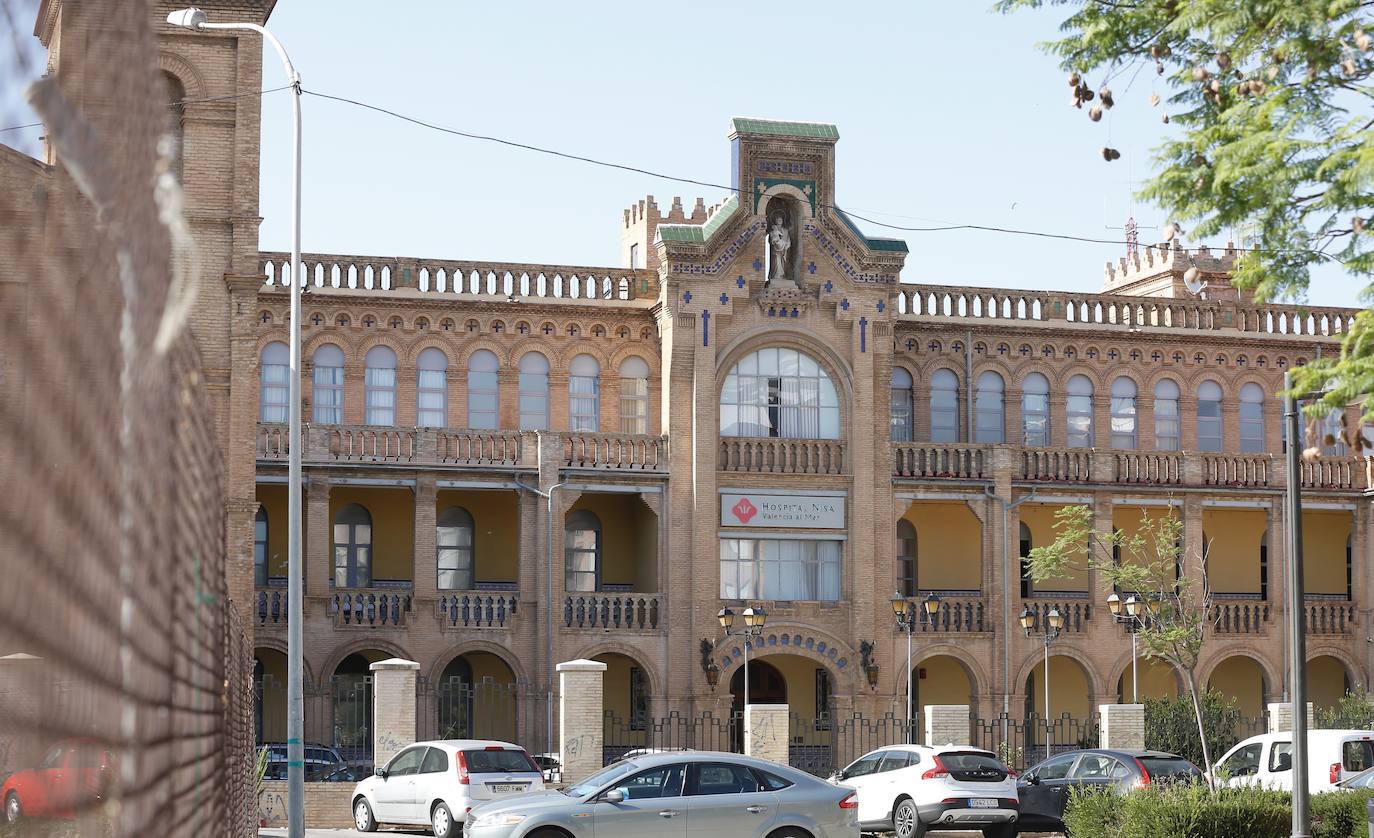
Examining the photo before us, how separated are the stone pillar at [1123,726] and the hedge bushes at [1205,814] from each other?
41.7 feet

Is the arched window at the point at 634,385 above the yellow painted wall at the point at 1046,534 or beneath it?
above

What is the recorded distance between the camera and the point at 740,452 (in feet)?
147

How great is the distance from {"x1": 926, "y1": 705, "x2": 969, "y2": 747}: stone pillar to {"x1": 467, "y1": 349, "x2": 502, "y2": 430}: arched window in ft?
48.1

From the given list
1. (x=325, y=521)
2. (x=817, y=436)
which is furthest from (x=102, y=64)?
(x=817, y=436)

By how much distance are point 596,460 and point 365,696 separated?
7.69 m

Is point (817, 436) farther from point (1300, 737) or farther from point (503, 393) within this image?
point (1300, 737)

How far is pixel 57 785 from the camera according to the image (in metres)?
2.04

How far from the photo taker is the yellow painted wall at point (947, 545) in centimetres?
4841

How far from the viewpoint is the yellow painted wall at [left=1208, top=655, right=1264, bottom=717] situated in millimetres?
49625

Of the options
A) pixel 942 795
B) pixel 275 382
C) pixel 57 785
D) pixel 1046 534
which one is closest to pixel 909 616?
pixel 1046 534

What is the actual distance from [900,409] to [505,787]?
22732 millimetres

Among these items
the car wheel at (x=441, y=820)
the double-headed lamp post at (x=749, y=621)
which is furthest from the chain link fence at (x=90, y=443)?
the double-headed lamp post at (x=749, y=621)

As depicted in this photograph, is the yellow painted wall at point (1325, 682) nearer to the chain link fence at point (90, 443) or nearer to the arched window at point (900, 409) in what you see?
the arched window at point (900, 409)

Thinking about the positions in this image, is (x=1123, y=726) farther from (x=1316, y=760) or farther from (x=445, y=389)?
(x=445, y=389)
